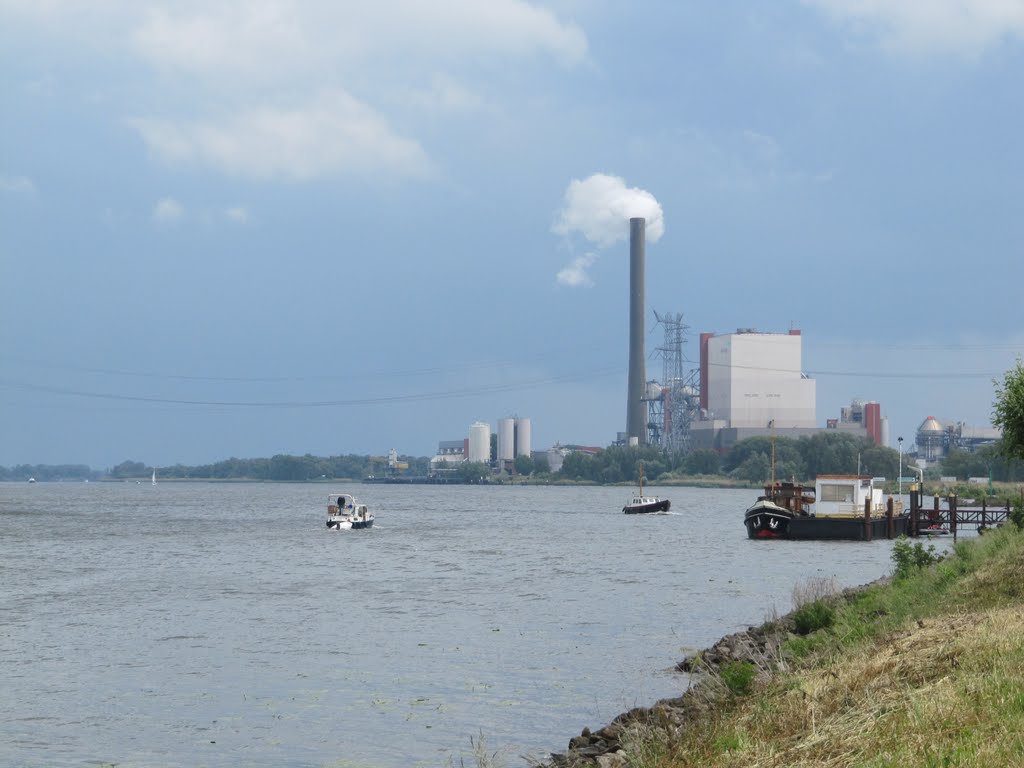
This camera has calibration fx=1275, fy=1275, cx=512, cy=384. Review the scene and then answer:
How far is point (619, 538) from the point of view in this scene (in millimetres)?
81500

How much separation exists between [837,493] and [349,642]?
56455 millimetres

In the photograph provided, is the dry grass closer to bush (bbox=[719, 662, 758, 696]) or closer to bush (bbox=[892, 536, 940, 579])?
bush (bbox=[892, 536, 940, 579])

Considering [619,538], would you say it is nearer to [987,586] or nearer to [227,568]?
[227,568]

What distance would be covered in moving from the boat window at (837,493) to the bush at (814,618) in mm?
54675

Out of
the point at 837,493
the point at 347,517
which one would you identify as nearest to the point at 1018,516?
the point at 837,493

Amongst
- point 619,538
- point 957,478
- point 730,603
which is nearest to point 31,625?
point 730,603

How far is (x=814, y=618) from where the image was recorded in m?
26.2

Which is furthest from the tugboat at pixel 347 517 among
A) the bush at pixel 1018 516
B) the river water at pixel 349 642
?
the bush at pixel 1018 516

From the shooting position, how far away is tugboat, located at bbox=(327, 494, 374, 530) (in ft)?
291

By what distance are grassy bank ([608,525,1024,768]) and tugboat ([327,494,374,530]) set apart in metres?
68.5

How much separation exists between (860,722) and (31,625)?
89.2 ft

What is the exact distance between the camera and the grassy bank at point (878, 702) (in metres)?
9.88

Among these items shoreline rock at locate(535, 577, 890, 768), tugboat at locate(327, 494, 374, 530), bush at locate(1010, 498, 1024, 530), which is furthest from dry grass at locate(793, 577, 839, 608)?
tugboat at locate(327, 494, 374, 530)

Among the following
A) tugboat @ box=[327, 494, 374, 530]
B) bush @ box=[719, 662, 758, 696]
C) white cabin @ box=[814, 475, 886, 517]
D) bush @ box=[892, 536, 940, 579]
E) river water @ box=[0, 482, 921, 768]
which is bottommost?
river water @ box=[0, 482, 921, 768]
